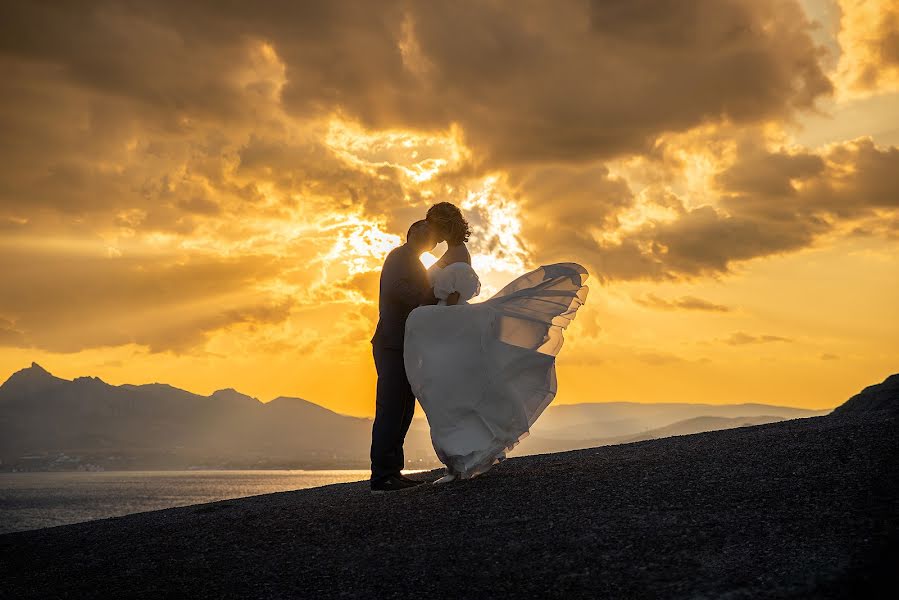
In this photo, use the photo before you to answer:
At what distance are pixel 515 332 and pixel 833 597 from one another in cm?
514

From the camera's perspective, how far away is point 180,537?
27.7ft

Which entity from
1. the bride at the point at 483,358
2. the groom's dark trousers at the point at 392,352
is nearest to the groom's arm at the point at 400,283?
the groom's dark trousers at the point at 392,352

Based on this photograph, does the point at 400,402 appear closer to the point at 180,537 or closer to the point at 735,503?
the point at 180,537

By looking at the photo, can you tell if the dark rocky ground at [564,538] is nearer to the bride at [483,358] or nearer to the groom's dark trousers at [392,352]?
the bride at [483,358]

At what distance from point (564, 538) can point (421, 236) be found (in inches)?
194

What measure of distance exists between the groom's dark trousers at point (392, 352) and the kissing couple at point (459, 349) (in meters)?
0.01

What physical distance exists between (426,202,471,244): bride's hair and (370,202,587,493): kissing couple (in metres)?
0.01

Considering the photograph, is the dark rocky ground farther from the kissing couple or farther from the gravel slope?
the kissing couple

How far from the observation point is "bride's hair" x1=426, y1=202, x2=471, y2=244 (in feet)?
31.6

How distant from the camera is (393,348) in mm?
9789

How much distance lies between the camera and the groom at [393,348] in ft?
31.7

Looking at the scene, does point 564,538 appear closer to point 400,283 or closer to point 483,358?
point 483,358

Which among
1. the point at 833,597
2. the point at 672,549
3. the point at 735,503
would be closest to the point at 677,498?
the point at 735,503

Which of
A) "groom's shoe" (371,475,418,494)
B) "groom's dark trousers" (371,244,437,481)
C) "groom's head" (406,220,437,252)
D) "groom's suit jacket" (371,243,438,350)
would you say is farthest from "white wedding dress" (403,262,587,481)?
"groom's shoe" (371,475,418,494)
